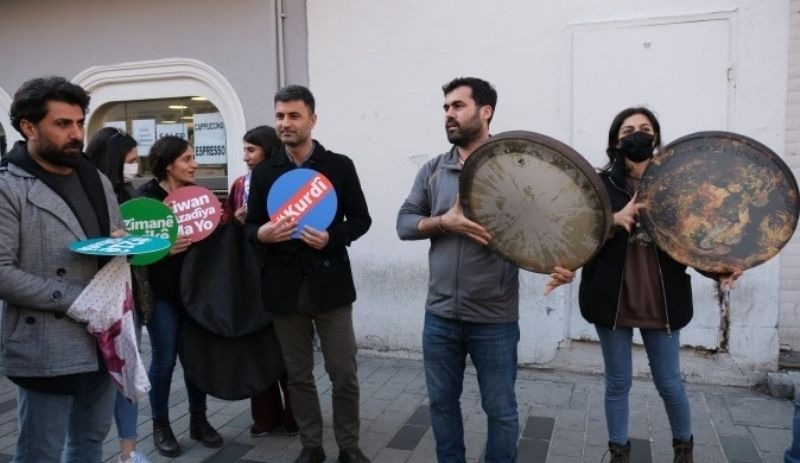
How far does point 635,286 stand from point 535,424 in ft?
5.06

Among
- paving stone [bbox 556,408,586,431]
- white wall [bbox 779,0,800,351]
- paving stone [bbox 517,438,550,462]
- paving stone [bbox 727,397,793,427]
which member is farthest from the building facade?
paving stone [bbox 517,438,550,462]

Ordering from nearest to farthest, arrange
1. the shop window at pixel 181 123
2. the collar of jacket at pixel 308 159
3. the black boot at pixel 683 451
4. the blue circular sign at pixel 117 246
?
the blue circular sign at pixel 117 246, the black boot at pixel 683 451, the collar of jacket at pixel 308 159, the shop window at pixel 181 123

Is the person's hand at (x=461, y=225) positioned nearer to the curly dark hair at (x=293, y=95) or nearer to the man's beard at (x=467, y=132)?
the man's beard at (x=467, y=132)

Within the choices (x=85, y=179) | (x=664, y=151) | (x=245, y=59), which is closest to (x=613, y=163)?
(x=664, y=151)

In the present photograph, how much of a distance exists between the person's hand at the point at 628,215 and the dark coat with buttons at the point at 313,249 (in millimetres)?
1389

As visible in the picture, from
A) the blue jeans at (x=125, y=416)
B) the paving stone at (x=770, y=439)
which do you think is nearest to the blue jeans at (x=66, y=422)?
the blue jeans at (x=125, y=416)

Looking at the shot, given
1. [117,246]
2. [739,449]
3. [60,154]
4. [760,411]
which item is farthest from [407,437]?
[60,154]

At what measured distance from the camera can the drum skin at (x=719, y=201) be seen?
2.65m

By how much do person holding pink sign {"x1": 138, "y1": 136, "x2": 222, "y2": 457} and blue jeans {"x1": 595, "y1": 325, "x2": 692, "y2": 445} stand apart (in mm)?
2410

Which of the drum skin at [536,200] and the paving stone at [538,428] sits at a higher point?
the drum skin at [536,200]

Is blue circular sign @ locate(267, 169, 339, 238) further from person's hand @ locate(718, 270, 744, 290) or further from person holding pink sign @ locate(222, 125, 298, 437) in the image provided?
person's hand @ locate(718, 270, 744, 290)

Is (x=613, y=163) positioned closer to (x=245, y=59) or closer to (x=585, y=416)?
(x=585, y=416)

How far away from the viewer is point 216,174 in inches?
252

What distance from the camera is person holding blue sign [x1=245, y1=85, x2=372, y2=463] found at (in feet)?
10.9
